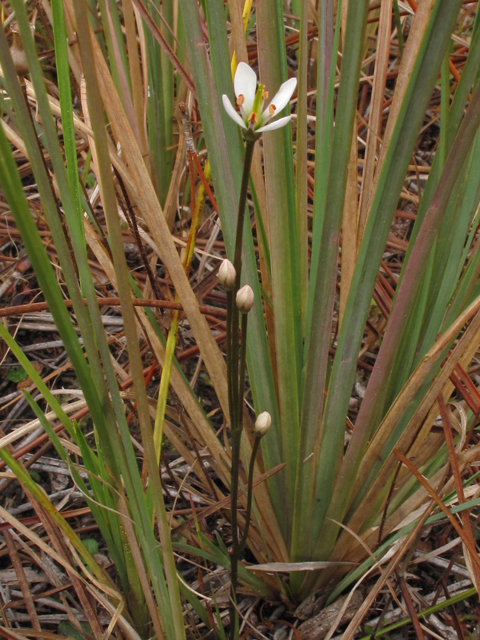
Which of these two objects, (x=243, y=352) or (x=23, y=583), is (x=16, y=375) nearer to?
(x=23, y=583)

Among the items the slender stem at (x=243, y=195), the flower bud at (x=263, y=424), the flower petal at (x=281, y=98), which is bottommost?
the flower bud at (x=263, y=424)

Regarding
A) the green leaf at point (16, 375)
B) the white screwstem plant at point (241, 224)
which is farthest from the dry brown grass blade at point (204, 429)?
the green leaf at point (16, 375)

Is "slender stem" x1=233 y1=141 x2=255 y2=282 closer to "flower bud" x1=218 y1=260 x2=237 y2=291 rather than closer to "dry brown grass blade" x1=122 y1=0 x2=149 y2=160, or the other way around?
"flower bud" x1=218 y1=260 x2=237 y2=291

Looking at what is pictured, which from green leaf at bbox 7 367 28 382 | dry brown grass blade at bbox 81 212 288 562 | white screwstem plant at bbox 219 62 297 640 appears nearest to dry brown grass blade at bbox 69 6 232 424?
dry brown grass blade at bbox 81 212 288 562

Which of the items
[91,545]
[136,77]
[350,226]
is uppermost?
[136,77]

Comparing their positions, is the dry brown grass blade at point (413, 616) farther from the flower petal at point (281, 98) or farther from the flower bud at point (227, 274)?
the flower petal at point (281, 98)

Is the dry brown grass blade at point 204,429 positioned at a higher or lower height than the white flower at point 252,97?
lower

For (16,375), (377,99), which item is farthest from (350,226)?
(16,375)

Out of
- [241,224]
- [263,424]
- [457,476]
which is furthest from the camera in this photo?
[457,476]
